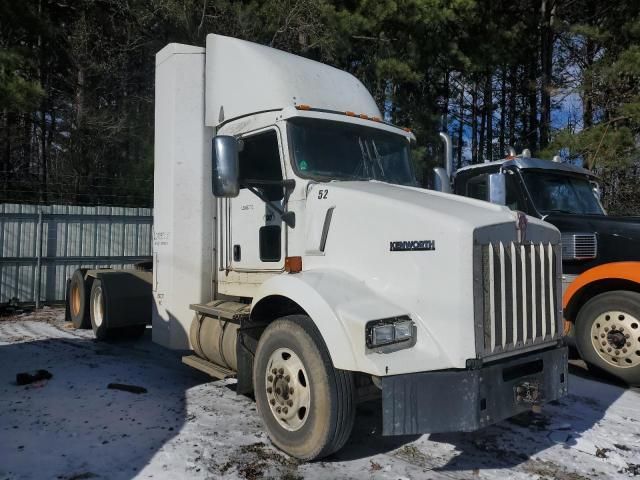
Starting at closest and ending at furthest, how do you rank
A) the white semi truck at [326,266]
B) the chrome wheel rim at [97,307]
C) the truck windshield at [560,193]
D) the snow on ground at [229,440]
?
the white semi truck at [326,266] → the snow on ground at [229,440] → the truck windshield at [560,193] → the chrome wheel rim at [97,307]

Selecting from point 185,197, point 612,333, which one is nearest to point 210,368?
point 185,197

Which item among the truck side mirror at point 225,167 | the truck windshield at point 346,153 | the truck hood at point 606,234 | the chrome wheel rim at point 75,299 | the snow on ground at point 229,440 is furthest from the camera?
the chrome wheel rim at point 75,299

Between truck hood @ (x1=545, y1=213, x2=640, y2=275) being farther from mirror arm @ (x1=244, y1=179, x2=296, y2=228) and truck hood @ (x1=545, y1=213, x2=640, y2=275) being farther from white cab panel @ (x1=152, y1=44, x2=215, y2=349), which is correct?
white cab panel @ (x1=152, y1=44, x2=215, y2=349)

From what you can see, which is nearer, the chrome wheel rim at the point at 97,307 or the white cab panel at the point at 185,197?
the white cab panel at the point at 185,197

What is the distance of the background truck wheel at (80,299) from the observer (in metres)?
8.79

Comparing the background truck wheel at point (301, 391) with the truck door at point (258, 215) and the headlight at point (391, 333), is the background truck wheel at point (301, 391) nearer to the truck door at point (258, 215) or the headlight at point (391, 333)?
the headlight at point (391, 333)

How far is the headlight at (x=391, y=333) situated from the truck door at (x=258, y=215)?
5.07 ft

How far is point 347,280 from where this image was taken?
4.16m

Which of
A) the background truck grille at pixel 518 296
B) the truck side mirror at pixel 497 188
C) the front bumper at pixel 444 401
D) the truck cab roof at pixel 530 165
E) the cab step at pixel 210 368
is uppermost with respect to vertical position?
the truck cab roof at pixel 530 165

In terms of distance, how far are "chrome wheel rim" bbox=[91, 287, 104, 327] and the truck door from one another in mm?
3496

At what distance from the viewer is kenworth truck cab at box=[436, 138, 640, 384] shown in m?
6.18

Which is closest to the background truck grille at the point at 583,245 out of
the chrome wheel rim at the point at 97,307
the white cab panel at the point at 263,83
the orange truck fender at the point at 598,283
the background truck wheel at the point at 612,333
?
the orange truck fender at the point at 598,283

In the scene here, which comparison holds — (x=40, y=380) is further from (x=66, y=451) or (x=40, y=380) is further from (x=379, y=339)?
(x=379, y=339)

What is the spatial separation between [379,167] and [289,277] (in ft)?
5.13
